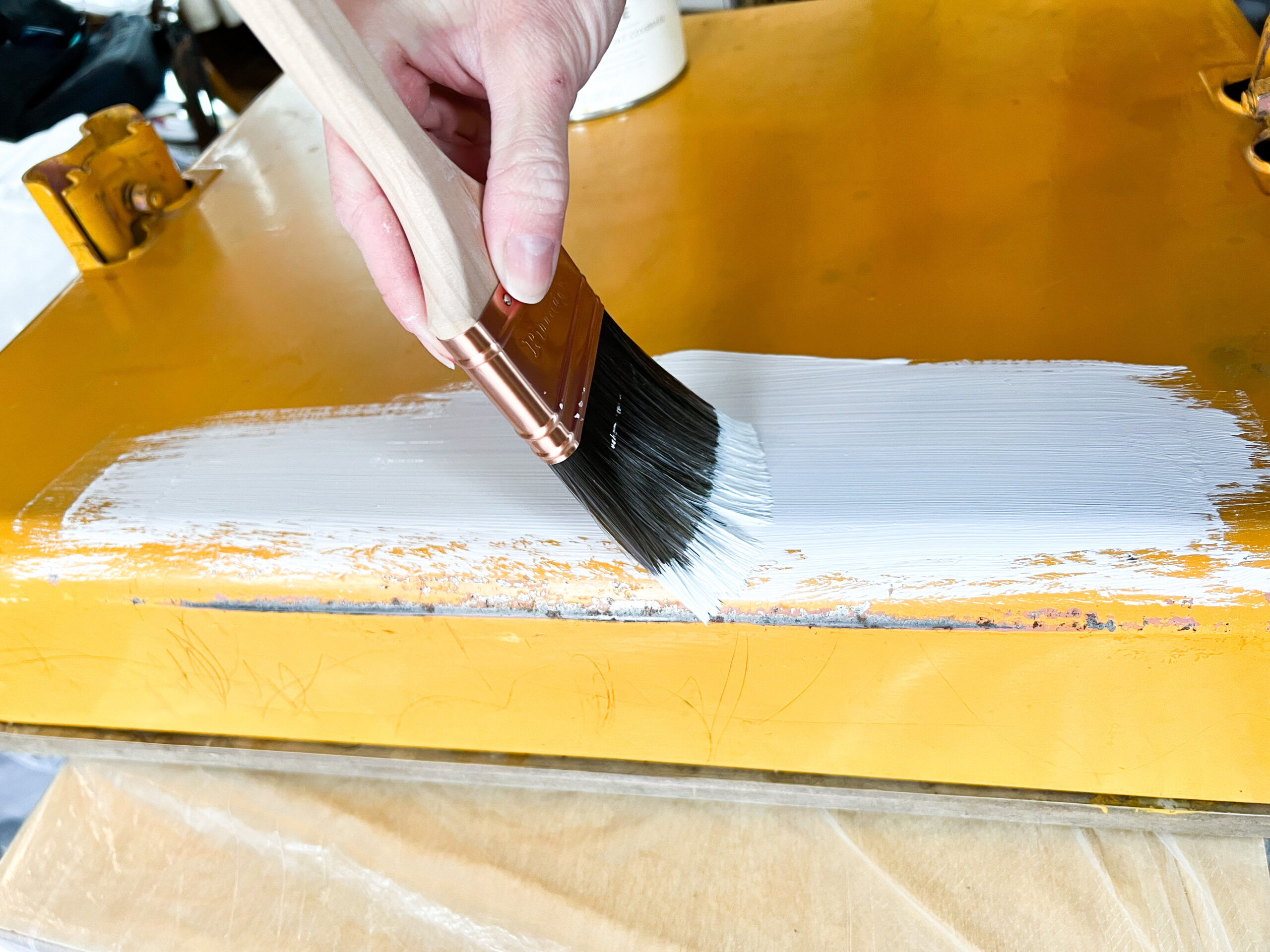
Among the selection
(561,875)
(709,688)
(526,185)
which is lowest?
(561,875)

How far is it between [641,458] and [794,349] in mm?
184

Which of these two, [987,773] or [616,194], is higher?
[616,194]

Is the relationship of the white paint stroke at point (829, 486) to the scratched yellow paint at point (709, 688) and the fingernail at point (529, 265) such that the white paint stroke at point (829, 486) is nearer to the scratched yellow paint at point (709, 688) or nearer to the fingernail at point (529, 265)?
the scratched yellow paint at point (709, 688)

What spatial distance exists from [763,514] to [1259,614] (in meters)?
0.29

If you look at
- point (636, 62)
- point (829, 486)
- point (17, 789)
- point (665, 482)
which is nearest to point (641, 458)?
point (665, 482)

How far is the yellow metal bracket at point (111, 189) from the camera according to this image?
37.0 inches

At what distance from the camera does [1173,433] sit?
55 cm

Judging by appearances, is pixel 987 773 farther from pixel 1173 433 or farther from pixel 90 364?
pixel 90 364

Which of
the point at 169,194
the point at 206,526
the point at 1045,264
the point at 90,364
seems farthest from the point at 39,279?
the point at 1045,264

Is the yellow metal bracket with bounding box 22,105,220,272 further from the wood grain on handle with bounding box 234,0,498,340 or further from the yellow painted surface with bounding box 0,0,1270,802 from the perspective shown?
the wood grain on handle with bounding box 234,0,498,340

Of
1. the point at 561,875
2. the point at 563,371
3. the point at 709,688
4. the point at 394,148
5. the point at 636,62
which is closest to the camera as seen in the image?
the point at 394,148

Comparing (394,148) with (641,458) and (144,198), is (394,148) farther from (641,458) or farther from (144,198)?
(144,198)

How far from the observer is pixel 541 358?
517 mm

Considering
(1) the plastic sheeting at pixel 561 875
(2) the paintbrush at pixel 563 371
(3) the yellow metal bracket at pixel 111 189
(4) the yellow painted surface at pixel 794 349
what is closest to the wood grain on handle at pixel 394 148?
(2) the paintbrush at pixel 563 371
